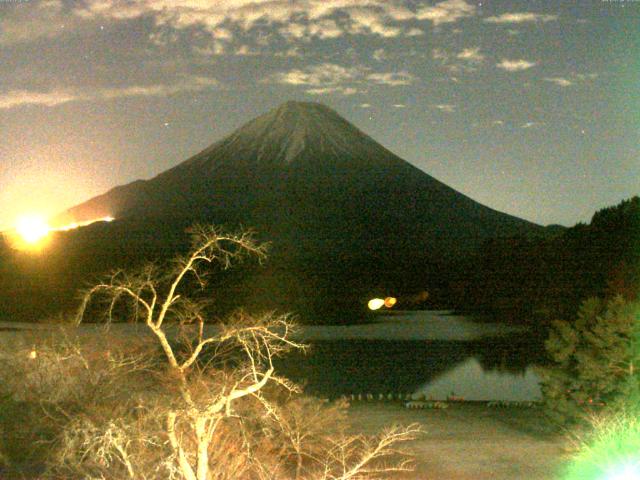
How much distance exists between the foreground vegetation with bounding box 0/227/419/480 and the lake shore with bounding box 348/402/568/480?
677 millimetres

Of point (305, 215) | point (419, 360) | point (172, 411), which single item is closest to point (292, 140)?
point (305, 215)

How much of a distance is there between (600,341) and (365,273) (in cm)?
6609

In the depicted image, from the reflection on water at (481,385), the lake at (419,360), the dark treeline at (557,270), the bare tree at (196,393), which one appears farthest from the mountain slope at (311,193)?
the bare tree at (196,393)

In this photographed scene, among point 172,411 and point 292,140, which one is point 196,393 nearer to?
point 172,411

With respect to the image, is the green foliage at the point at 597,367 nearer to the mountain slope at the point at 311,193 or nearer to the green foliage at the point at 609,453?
the green foliage at the point at 609,453

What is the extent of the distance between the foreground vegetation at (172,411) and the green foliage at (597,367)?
11.7ft

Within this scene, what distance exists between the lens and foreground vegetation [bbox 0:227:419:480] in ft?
22.4

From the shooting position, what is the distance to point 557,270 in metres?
38.8

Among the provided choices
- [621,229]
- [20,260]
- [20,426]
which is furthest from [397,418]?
[20,260]

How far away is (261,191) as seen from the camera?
392 ft

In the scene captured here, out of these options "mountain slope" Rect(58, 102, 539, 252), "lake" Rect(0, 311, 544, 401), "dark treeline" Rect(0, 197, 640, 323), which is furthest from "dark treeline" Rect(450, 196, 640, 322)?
"mountain slope" Rect(58, 102, 539, 252)

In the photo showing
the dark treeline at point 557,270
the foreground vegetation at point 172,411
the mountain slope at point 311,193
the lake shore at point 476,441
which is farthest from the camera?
the mountain slope at point 311,193

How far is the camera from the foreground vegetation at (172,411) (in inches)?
269

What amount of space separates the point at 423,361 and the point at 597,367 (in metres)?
23.8
